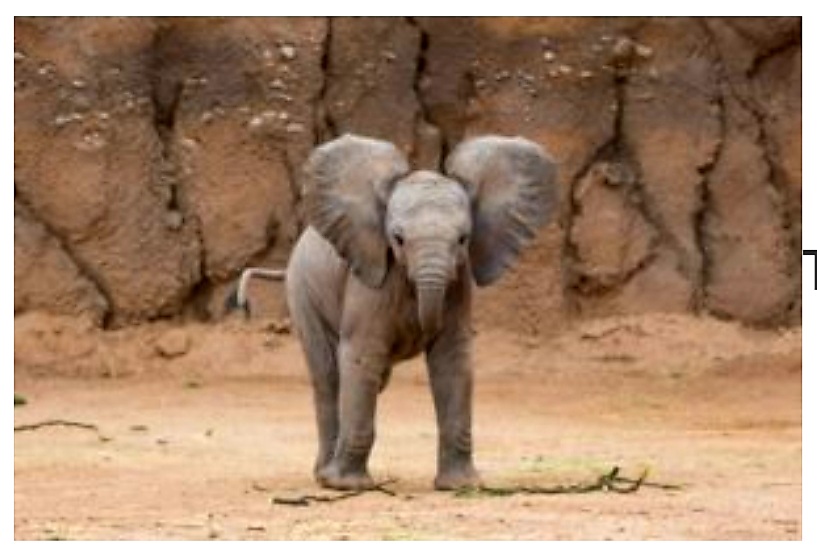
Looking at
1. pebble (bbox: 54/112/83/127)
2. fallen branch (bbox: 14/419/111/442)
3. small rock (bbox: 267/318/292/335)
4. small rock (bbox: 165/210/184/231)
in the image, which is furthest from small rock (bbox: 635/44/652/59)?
fallen branch (bbox: 14/419/111/442)

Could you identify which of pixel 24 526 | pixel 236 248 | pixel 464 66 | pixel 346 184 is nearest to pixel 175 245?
pixel 236 248

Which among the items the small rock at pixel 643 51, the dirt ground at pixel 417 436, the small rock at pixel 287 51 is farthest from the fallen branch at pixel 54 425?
the small rock at pixel 643 51

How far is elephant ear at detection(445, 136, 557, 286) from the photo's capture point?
9578 mm

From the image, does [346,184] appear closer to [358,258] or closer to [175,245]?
[358,258]

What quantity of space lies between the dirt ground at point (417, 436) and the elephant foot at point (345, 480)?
0.47 feet

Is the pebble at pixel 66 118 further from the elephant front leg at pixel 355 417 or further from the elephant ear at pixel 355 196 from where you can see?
the elephant front leg at pixel 355 417

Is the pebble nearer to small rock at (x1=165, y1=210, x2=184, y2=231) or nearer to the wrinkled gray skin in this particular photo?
small rock at (x1=165, y1=210, x2=184, y2=231)

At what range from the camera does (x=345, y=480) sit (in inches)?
379

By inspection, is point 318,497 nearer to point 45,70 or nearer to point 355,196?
point 355,196

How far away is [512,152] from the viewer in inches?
382

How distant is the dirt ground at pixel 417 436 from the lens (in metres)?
8.38

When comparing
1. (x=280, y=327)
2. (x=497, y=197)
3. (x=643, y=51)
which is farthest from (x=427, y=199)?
(x=643, y=51)

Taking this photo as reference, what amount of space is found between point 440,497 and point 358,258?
104cm

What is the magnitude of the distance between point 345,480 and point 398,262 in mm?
952
